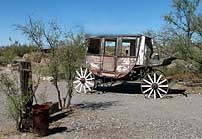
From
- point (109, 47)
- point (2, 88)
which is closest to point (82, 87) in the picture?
point (109, 47)

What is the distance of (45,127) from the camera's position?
10.2 metres

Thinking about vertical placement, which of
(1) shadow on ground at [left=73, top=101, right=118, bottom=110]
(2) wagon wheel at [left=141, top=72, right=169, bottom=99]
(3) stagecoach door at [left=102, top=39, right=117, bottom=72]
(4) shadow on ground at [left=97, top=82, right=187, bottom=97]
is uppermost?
(3) stagecoach door at [left=102, top=39, right=117, bottom=72]

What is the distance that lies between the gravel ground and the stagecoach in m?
1.00

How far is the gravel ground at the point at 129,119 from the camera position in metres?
10.2

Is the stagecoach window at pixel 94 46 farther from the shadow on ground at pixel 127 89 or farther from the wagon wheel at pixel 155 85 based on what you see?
the wagon wheel at pixel 155 85

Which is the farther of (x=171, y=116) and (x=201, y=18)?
(x=201, y=18)

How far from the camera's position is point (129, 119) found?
12422 mm

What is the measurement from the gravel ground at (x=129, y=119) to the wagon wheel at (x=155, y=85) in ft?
1.80

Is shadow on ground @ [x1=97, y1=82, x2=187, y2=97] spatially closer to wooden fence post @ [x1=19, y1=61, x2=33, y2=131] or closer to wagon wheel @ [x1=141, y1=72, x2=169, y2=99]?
wagon wheel @ [x1=141, y1=72, x2=169, y2=99]

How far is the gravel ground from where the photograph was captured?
33.6 ft

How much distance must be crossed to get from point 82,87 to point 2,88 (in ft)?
32.2

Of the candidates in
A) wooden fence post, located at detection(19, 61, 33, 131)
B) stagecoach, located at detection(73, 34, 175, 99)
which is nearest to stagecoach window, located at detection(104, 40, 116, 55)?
stagecoach, located at detection(73, 34, 175, 99)

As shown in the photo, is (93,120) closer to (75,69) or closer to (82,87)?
(75,69)

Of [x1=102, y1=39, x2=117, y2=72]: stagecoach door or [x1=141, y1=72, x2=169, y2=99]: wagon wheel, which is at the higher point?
[x1=102, y1=39, x2=117, y2=72]: stagecoach door
